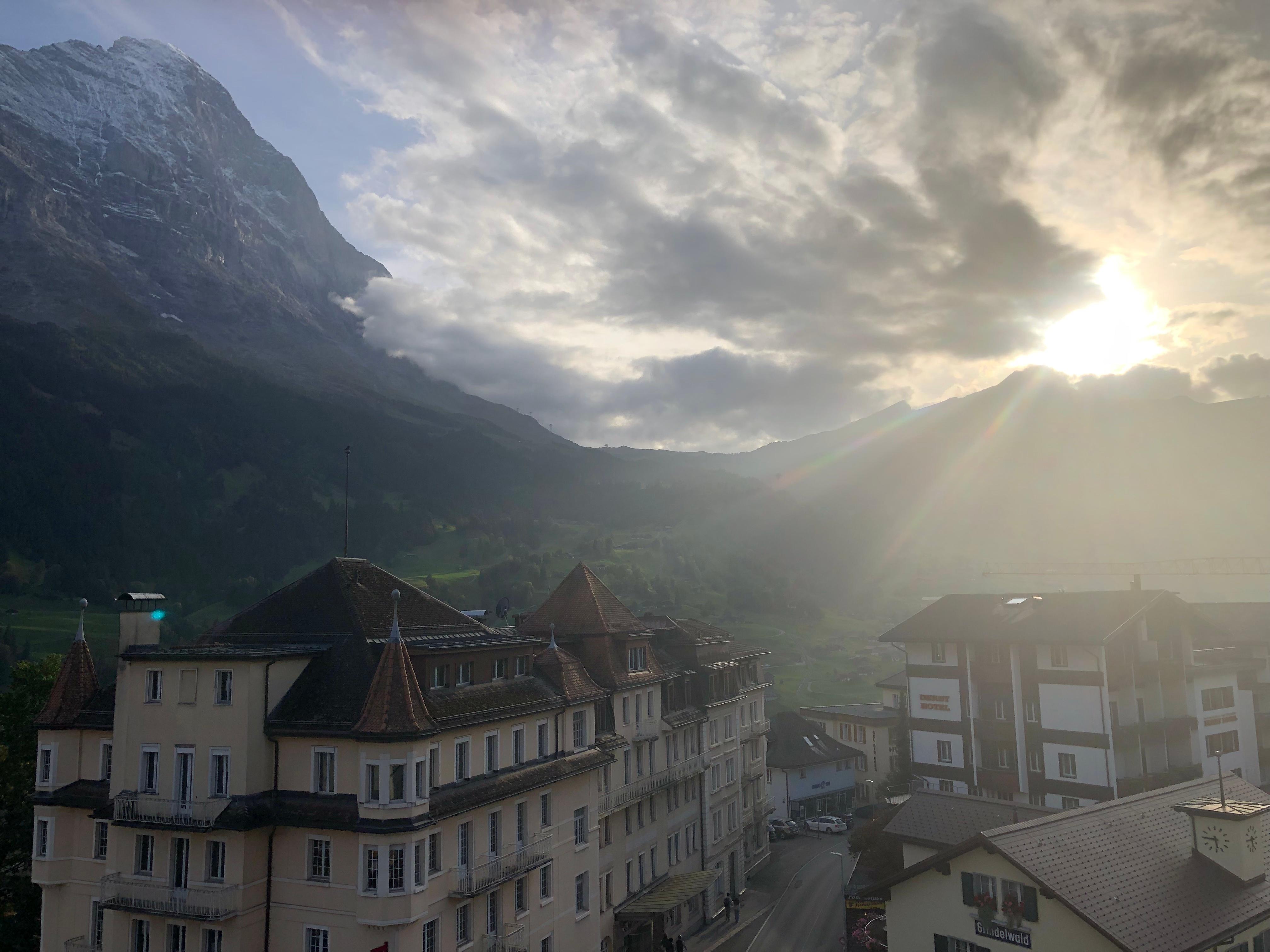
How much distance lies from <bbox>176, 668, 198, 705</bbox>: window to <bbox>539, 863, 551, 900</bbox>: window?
1811 cm

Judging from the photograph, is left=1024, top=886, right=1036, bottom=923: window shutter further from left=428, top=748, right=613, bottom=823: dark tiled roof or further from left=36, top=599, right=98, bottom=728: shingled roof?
left=36, top=599, right=98, bottom=728: shingled roof

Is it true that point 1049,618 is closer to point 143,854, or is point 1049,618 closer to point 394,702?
point 394,702

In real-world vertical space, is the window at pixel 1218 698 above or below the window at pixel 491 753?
below

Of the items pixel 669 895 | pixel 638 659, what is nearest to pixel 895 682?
pixel 669 895

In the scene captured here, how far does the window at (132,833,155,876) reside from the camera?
34.0 meters

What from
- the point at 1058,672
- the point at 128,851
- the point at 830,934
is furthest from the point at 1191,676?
the point at 128,851

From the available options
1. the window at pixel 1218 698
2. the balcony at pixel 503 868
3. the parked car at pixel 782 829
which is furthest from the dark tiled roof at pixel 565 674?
the window at pixel 1218 698

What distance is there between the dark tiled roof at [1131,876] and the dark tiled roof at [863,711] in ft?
231

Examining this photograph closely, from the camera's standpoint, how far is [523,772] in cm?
3866

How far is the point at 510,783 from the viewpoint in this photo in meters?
37.1

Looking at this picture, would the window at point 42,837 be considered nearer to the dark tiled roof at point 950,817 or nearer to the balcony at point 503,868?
the balcony at point 503,868

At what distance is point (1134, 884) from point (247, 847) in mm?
33096

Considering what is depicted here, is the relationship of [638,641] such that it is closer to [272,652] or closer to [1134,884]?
[272,652]

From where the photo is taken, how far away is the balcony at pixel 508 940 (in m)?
35.4
